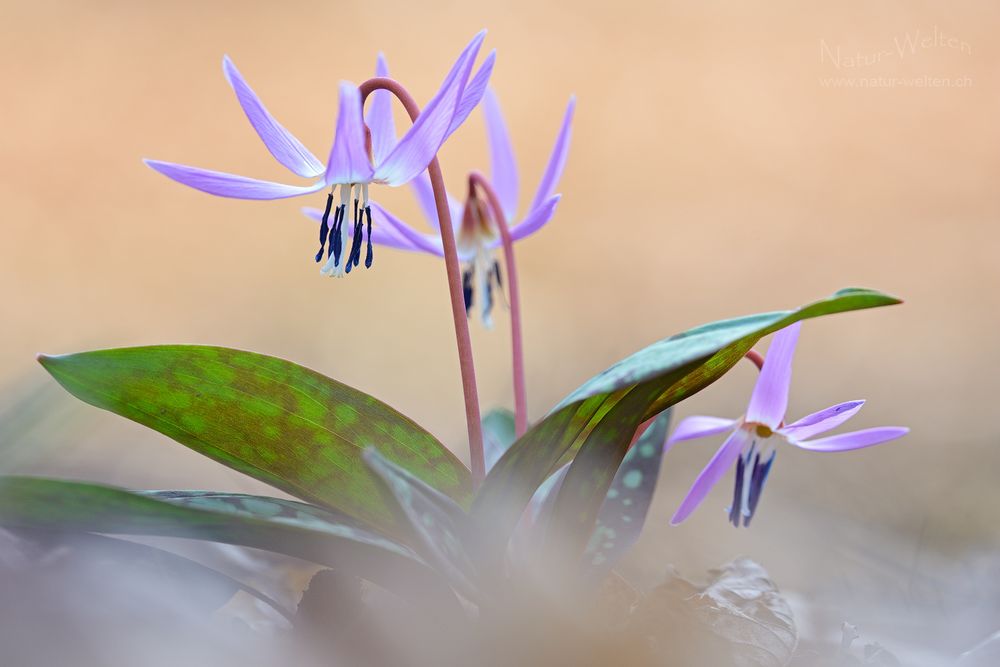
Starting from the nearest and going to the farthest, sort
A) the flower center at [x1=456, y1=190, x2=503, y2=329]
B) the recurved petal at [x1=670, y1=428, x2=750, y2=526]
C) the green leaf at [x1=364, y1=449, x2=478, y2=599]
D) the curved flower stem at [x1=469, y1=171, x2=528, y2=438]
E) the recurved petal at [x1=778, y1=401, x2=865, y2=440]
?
1. the green leaf at [x1=364, y1=449, x2=478, y2=599]
2. the recurved petal at [x1=778, y1=401, x2=865, y2=440]
3. the recurved petal at [x1=670, y1=428, x2=750, y2=526]
4. the curved flower stem at [x1=469, y1=171, x2=528, y2=438]
5. the flower center at [x1=456, y1=190, x2=503, y2=329]

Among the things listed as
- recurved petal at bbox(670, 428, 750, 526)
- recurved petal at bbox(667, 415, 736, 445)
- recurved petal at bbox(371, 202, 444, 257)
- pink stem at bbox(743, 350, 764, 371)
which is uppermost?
recurved petal at bbox(371, 202, 444, 257)

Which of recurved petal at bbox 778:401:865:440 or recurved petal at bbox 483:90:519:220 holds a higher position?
recurved petal at bbox 483:90:519:220

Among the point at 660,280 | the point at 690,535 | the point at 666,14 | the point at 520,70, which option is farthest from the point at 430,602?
the point at 666,14

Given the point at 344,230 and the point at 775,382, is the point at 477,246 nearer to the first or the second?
the point at 344,230

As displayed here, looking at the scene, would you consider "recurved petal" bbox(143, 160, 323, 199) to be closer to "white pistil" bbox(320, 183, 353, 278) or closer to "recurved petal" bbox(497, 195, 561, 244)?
"white pistil" bbox(320, 183, 353, 278)

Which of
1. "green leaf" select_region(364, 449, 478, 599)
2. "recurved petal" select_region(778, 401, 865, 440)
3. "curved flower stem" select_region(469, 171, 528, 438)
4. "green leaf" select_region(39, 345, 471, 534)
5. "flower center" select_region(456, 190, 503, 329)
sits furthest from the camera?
"flower center" select_region(456, 190, 503, 329)

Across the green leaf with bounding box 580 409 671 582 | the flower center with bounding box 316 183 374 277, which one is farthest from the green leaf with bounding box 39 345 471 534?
the green leaf with bounding box 580 409 671 582

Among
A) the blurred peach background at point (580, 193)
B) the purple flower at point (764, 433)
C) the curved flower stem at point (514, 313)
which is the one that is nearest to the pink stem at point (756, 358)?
the purple flower at point (764, 433)

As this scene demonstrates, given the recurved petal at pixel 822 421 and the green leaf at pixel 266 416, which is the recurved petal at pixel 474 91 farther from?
the recurved petal at pixel 822 421

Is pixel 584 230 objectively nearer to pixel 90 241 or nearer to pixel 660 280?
pixel 660 280
